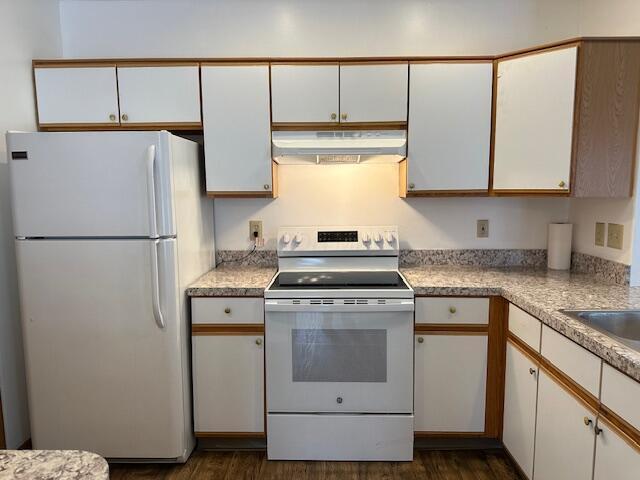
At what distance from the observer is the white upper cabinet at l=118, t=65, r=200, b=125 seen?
7.00 ft

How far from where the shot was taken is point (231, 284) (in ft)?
6.62

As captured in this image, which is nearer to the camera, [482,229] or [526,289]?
[526,289]

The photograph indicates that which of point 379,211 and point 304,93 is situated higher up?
point 304,93

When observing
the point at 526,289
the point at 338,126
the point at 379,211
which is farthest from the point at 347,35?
the point at 526,289

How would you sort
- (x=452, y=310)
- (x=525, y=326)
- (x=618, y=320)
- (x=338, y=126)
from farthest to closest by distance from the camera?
1. (x=338, y=126)
2. (x=452, y=310)
3. (x=525, y=326)
4. (x=618, y=320)

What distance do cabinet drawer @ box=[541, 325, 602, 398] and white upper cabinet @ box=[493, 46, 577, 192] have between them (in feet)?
2.80

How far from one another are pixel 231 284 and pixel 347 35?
5.40ft

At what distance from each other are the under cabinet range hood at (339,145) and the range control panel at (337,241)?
0.43 meters

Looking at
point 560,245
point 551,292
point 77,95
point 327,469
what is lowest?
point 327,469

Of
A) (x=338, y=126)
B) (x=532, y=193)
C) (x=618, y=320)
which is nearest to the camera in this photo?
(x=618, y=320)

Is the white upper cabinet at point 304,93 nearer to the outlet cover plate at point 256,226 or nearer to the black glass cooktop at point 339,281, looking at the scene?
the outlet cover plate at point 256,226

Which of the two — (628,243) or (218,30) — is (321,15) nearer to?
(218,30)

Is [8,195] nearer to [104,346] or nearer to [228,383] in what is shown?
[104,346]

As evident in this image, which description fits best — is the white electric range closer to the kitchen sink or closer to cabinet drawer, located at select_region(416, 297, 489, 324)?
cabinet drawer, located at select_region(416, 297, 489, 324)
